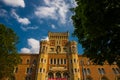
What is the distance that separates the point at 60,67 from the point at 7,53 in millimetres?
20921

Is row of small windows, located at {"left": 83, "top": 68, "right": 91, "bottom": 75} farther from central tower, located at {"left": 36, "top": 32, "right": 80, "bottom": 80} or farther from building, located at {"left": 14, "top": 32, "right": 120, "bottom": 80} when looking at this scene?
central tower, located at {"left": 36, "top": 32, "right": 80, "bottom": 80}

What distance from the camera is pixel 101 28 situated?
14820 mm

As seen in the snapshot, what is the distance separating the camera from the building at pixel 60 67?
45719 millimetres

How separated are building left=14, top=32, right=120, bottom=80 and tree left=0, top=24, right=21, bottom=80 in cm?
1574

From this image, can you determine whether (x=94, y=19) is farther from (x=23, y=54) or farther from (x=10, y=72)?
(x=23, y=54)

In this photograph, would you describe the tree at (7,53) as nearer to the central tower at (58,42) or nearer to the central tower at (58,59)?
the central tower at (58,59)

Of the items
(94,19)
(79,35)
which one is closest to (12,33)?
(79,35)

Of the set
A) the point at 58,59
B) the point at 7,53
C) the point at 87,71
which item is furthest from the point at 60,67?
the point at 7,53

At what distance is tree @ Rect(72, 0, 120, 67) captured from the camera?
552 inches

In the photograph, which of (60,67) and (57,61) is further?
(57,61)

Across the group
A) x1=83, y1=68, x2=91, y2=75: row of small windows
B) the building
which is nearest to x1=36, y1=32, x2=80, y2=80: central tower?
the building

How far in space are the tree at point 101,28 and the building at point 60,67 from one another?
25.7 m

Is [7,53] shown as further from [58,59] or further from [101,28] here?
[58,59]

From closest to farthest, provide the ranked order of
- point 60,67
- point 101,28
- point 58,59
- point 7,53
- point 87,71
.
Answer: point 101,28, point 7,53, point 60,67, point 87,71, point 58,59
